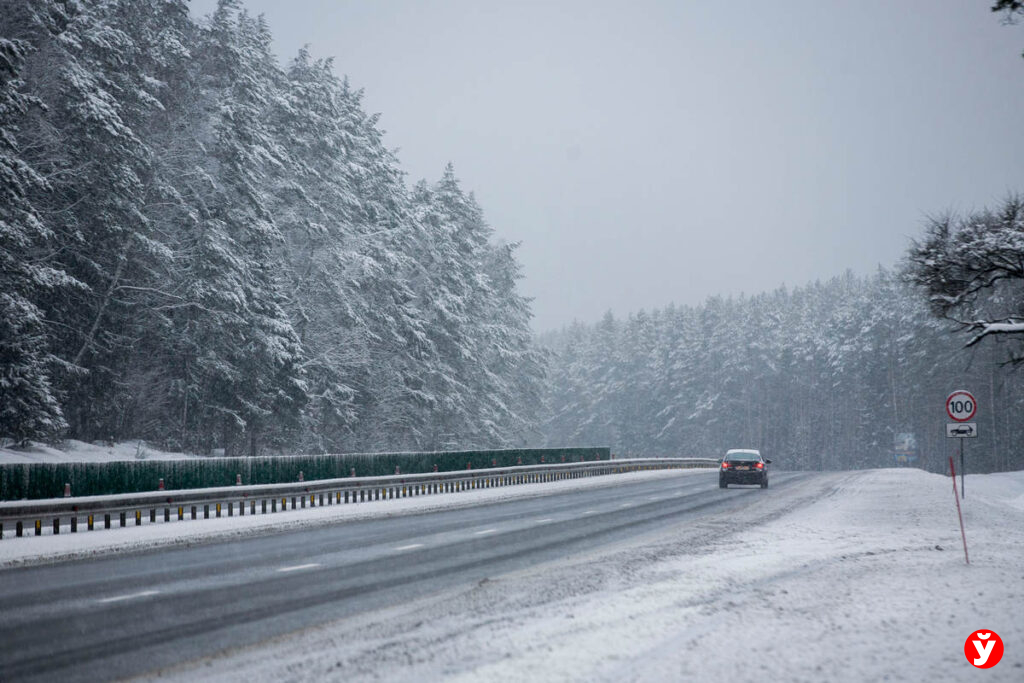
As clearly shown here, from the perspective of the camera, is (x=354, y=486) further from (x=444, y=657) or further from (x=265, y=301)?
(x=444, y=657)

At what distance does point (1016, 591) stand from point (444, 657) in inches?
279

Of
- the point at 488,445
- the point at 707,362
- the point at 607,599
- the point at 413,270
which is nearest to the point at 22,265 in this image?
the point at 607,599

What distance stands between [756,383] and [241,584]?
110 meters

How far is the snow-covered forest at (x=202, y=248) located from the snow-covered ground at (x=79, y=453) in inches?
30.5

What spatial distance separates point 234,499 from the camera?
2434 cm

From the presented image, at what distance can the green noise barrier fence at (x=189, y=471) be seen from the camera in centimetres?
2130

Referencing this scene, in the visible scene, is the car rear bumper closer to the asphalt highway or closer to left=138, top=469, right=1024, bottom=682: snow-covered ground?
the asphalt highway

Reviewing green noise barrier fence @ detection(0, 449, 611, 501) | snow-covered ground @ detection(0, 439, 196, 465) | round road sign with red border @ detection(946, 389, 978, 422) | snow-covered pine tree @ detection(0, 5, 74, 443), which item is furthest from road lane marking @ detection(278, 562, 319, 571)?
snow-covered pine tree @ detection(0, 5, 74, 443)

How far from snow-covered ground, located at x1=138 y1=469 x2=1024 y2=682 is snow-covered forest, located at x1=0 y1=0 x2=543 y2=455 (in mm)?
21462

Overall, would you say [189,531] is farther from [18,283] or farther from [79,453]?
[79,453]

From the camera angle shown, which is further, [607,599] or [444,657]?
[607,599]

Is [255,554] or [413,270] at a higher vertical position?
[413,270]

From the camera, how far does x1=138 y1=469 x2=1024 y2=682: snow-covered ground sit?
288 inches

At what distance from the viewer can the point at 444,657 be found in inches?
308
